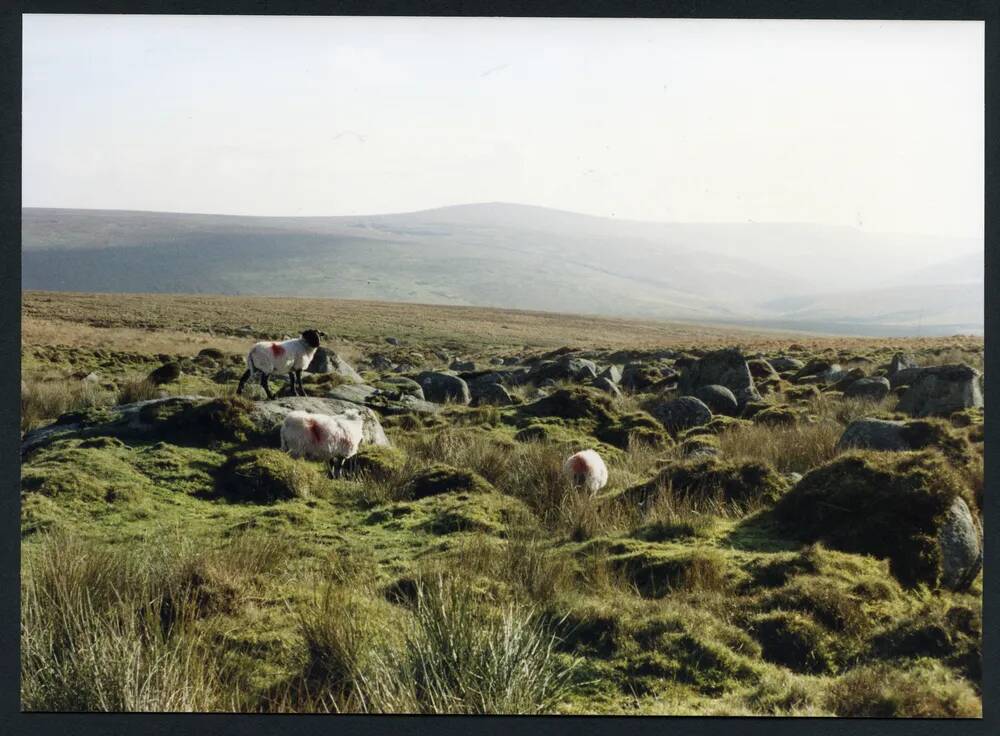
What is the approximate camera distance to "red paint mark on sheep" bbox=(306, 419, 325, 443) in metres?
8.80

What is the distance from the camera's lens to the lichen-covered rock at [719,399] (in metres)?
14.0

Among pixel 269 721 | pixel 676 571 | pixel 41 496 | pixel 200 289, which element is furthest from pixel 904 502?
pixel 200 289

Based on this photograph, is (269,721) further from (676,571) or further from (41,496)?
(41,496)

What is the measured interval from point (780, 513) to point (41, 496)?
5835 millimetres

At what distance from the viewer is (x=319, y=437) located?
884 cm

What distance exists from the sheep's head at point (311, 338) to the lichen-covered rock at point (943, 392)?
23.6 feet

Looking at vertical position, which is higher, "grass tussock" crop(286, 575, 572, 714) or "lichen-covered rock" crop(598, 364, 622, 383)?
"lichen-covered rock" crop(598, 364, 622, 383)

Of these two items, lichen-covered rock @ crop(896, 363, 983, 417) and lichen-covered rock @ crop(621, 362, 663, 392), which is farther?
lichen-covered rock @ crop(621, 362, 663, 392)

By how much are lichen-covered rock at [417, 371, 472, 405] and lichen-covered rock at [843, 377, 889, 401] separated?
599cm

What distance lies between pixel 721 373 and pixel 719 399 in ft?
4.23

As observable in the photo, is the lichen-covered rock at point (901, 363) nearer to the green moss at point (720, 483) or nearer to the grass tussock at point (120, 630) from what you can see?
the green moss at point (720, 483)

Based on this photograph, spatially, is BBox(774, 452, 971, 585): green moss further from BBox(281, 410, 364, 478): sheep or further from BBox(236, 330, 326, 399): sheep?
BBox(236, 330, 326, 399): sheep

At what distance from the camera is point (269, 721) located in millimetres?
5051

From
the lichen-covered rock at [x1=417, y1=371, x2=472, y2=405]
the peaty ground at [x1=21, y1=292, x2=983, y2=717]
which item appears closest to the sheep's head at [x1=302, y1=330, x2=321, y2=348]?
the peaty ground at [x1=21, y1=292, x2=983, y2=717]
